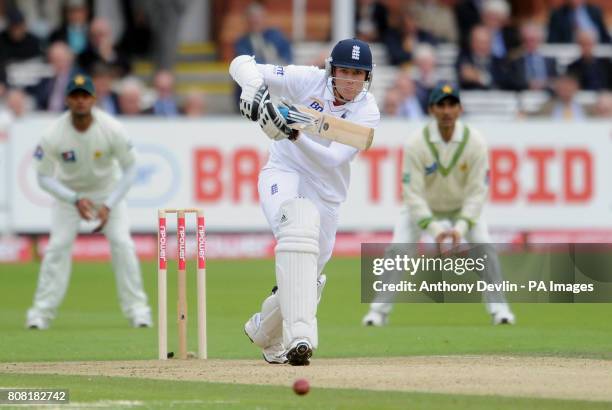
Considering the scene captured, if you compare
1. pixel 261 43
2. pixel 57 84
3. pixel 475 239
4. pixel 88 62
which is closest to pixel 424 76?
pixel 261 43

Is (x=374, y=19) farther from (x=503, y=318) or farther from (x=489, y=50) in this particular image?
(x=503, y=318)

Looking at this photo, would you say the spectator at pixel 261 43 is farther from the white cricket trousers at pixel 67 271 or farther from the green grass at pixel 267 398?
the green grass at pixel 267 398

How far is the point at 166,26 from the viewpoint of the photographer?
69.8ft

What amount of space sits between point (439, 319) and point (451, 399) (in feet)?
17.2

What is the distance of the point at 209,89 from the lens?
2216 cm

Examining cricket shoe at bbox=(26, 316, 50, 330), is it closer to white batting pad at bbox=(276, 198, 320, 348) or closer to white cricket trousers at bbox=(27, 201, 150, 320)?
white cricket trousers at bbox=(27, 201, 150, 320)

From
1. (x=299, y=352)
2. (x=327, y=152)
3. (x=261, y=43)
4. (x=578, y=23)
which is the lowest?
(x=299, y=352)

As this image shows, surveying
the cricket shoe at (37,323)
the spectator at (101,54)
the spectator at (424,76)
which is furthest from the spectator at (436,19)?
the cricket shoe at (37,323)

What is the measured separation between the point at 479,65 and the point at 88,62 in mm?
5186

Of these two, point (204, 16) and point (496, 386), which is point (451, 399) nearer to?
point (496, 386)

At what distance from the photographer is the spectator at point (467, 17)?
22.6 m

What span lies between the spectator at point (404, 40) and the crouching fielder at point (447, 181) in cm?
888

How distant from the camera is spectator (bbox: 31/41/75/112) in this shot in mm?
19047

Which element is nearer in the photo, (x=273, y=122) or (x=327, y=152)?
A: (x=273, y=122)
